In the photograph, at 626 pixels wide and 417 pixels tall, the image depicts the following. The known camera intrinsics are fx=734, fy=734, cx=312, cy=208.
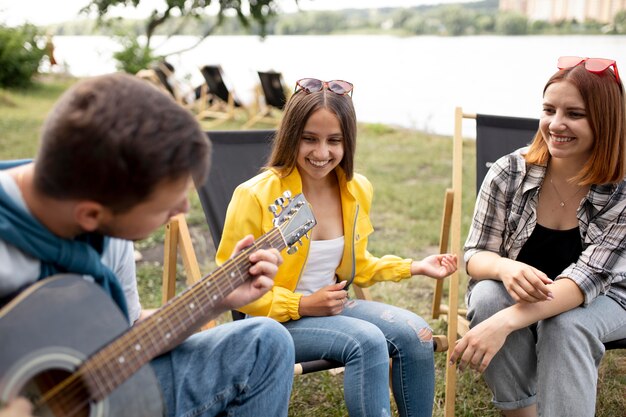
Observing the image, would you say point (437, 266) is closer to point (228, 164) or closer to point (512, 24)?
point (228, 164)

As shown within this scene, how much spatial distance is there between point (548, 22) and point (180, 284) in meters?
9.77

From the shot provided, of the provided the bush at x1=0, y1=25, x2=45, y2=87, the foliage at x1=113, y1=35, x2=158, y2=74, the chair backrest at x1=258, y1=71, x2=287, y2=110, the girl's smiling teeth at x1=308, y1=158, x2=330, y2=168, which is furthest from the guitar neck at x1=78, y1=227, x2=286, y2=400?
the bush at x1=0, y1=25, x2=45, y2=87

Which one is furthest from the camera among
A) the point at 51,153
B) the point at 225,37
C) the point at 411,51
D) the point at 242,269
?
the point at 225,37

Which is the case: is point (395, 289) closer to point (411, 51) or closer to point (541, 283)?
point (541, 283)

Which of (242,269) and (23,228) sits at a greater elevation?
(23,228)

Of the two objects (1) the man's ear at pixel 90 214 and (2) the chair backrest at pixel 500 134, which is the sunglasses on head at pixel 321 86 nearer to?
(2) the chair backrest at pixel 500 134

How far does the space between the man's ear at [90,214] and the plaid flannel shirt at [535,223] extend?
1.71 m

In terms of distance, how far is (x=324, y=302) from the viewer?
260cm

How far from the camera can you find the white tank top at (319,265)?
2771mm

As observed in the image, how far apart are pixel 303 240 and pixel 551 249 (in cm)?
98

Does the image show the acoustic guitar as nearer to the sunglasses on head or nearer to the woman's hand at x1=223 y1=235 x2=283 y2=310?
the woman's hand at x1=223 y1=235 x2=283 y2=310

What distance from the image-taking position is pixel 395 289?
448 centimetres

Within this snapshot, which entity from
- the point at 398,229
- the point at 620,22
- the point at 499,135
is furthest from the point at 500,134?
the point at 620,22

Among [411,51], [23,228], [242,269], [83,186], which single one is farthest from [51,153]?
[411,51]
